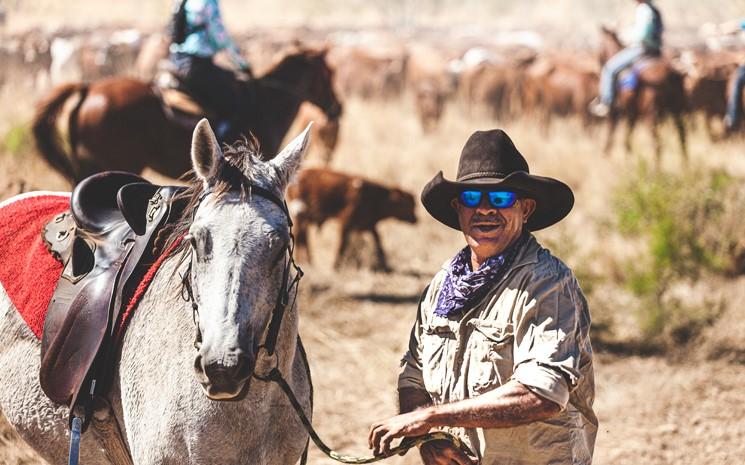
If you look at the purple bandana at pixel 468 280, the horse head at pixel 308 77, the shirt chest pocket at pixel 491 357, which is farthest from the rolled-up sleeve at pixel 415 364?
the horse head at pixel 308 77

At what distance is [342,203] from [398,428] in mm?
6665

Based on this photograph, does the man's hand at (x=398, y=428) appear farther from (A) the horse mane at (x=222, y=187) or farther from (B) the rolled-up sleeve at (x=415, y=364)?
(A) the horse mane at (x=222, y=187)

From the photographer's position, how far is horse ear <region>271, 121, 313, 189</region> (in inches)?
111

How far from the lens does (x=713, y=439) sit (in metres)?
5.47

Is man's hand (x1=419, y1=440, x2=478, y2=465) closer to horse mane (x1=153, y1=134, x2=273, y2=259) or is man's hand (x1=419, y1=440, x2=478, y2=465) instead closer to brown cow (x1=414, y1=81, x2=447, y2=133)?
horse mane (x1=153, y1=134, x2=273, y2=259)

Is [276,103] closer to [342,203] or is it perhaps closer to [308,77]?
[308,77]

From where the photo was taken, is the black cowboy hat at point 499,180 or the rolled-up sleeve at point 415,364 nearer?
the black cowboy hat at point 499,180

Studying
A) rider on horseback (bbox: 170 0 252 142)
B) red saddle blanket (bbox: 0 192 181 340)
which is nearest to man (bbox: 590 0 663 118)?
rider on horseback (bbox: 170 0 252 142)

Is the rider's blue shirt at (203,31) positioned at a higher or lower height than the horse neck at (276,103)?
higher

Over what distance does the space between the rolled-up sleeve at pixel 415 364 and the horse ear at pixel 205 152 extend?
0.84 meters

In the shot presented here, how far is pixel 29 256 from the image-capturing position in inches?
141

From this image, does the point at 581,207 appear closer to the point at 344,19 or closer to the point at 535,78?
the point at 535,78

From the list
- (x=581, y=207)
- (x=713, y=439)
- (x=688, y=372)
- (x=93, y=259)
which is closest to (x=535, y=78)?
(x=581, y=207)

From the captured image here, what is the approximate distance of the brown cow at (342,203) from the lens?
9188 millimetres
